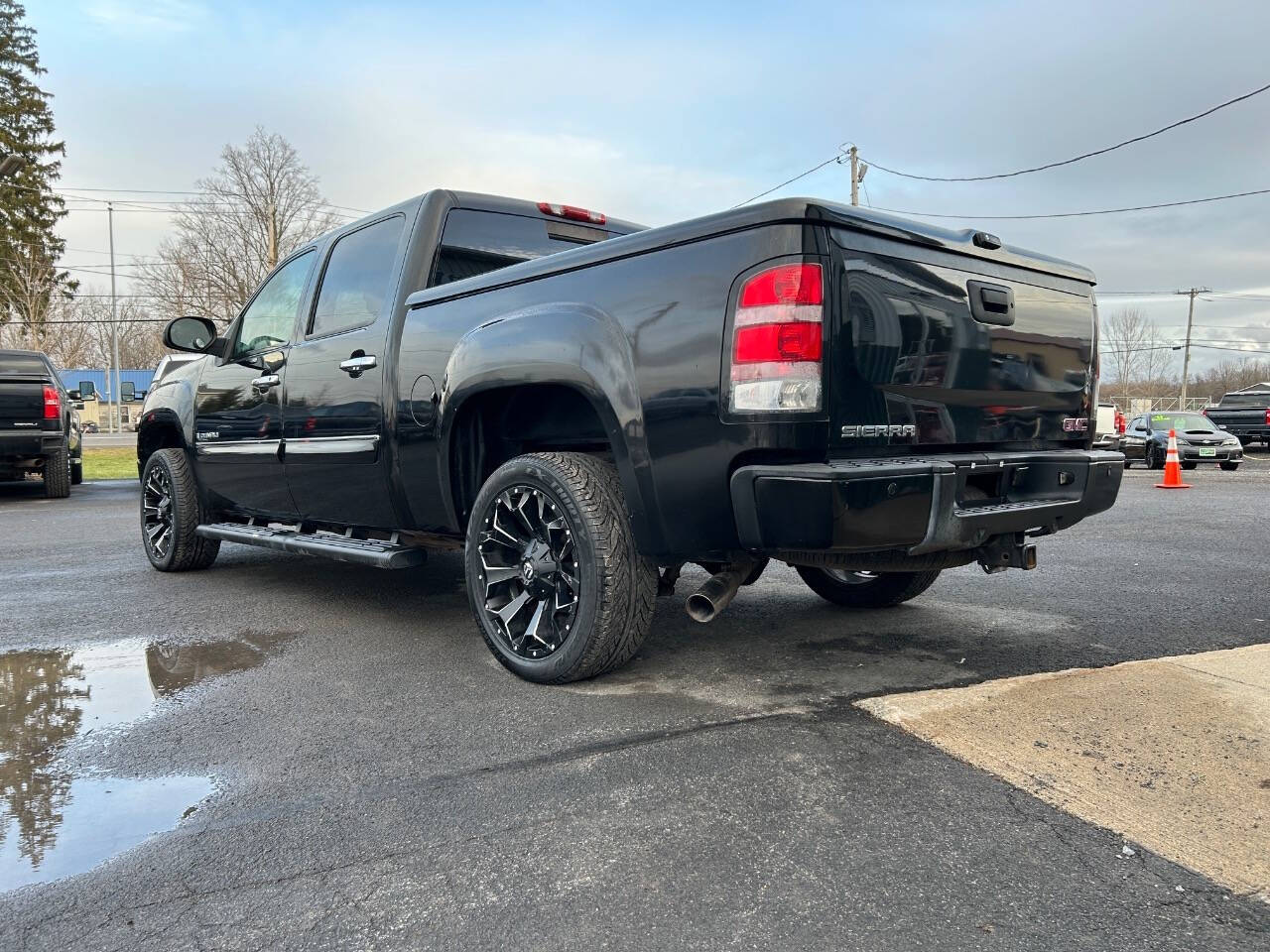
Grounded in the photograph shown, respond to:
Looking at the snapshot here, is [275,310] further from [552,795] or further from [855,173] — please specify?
[855,173]

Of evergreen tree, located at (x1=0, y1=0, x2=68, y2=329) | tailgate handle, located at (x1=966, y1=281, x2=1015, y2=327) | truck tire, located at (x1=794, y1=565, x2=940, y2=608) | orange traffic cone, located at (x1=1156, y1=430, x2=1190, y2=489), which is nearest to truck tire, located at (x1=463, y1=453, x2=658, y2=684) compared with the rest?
tailgate handle, located at (x1=966, y1=281, x2=1015, y2=327)

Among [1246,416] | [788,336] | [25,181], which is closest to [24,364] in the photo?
[788,336]

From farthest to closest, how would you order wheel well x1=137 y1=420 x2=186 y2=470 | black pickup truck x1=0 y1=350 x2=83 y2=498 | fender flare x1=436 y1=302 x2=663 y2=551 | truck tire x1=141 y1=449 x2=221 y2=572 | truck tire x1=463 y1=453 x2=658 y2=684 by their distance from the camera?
black pickup truck x1=0 y1=350 x2=83 y2=498, wheel well x1=137 y1=420 x2=186 y2=470, truck tire x1=141 y1=449 x2=221 y2=572, truck tire x1=463 y1=453 x2=658 y2=684, fender flare x1=436 y1=302 x2=663 y2=551

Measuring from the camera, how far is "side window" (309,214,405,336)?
4.42 meters

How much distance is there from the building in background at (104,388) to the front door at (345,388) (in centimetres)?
5098

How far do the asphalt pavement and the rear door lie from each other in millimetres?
1000

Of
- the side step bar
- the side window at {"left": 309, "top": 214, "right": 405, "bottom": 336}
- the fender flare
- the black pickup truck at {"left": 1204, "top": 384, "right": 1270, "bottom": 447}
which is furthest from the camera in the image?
the black pickup truck at {"left": 1204, "top": 384, "right": 1270, "bottom": 447}

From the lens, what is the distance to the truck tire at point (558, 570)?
3.23m

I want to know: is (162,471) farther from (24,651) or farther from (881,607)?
(881,607)

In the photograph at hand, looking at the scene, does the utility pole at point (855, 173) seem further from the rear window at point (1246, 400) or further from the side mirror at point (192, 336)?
the side mirror at point (192, 336)

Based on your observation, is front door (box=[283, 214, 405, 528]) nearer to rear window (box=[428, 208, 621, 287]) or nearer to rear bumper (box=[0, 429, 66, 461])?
rear window (box=[428, 208, 621, 287])

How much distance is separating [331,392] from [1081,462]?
3399mm

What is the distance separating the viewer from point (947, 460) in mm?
2980

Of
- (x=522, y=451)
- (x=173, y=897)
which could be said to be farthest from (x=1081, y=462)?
(x=173, y=897)
